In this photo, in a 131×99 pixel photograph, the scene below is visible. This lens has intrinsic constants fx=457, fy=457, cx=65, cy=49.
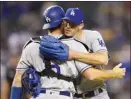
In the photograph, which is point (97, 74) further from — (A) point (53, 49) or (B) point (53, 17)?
(B) point (53, 17)

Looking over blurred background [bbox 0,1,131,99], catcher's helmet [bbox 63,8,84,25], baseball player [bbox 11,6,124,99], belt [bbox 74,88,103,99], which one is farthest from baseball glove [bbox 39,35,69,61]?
blurred background [bbox 0,1,131,99]

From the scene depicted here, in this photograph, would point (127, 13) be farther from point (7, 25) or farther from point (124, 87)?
point (7, 25)

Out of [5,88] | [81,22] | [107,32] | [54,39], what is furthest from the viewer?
[107,32]

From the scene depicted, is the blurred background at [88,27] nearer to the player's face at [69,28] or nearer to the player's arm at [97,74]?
the player's face at [69,28]

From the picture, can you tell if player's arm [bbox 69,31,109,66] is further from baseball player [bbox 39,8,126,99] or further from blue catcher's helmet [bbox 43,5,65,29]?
blue catcher's helmet [bbox 43,5,65,29]

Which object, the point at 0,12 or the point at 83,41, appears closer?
the point at 83,41

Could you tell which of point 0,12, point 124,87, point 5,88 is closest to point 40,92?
point 5,88
